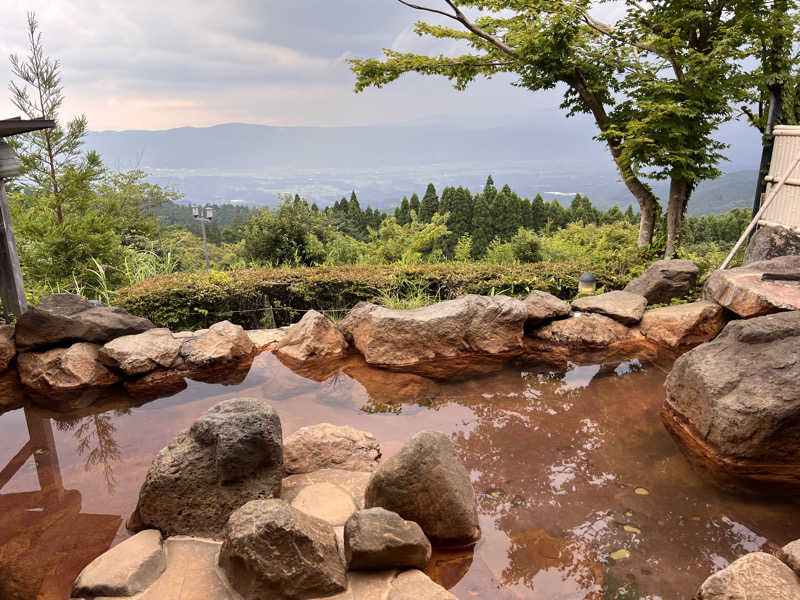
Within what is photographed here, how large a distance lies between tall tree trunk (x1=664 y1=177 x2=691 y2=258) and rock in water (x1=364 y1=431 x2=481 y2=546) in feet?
24.2

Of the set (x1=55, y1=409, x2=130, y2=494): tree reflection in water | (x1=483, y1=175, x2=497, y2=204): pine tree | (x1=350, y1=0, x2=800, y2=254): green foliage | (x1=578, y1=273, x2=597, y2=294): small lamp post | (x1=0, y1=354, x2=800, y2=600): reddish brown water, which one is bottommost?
(x1=0, y1=354, x2=800, y2=600): reddish brown water

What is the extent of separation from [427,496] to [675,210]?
309 inches

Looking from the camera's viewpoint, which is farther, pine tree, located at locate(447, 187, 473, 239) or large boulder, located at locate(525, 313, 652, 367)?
pine tree, located at locate(447, 187, 473, 239)

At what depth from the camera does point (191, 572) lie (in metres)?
2.65

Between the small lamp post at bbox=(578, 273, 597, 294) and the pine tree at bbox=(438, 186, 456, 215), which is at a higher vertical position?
the pine tree at bbox=(438, 186, 456, 215)

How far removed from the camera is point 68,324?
511 centimetres

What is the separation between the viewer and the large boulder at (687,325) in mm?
5777

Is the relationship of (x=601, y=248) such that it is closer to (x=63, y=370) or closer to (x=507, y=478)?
(x=507, y=478)

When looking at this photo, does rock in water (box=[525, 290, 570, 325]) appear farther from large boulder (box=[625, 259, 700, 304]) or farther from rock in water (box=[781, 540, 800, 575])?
rock in water (box=[781, 540, 800, 575])

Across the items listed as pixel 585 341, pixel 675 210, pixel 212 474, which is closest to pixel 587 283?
pixel 585 341

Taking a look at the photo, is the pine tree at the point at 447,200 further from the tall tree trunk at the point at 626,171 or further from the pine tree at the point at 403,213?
the tall tree trunk at the point at 626,171

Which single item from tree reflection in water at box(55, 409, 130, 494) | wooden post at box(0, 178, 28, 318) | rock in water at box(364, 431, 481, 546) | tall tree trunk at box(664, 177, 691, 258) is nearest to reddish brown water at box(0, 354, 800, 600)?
tree reflection in water at box(55, 409, 130, 494)

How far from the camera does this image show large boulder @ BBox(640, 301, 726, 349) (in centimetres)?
578

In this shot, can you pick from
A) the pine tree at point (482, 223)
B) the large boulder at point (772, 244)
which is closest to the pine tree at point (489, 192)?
the pine tree at point (482, 223)
